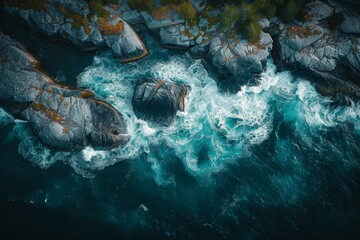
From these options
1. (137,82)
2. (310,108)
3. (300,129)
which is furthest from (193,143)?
(310,108)

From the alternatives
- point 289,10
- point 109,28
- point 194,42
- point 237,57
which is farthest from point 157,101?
point 289,10

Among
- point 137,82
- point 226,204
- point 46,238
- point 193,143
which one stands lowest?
point 46,238

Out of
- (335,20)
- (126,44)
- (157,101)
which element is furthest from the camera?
(126,44)

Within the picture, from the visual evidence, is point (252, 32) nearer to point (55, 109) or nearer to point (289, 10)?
point (289, 10)

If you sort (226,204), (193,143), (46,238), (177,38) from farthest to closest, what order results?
(177,38) → (193,143) → (226,204) → (46,238)

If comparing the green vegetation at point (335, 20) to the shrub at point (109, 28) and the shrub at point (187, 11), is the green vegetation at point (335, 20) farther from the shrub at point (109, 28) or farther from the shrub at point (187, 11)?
the shrub at point (109, 28)

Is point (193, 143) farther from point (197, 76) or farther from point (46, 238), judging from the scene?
point (46, 238)
